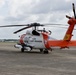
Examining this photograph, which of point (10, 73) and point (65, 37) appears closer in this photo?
point (10, 73)

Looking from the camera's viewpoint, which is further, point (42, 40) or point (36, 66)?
point (42, 40)

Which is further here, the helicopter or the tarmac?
the helicopter

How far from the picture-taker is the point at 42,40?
3475 cm

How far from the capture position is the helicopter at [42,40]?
33188 millimetres

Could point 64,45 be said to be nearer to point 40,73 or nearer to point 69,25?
point 69,25

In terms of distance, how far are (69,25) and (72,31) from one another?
85 cm

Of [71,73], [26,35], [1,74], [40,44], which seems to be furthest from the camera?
[26,35]

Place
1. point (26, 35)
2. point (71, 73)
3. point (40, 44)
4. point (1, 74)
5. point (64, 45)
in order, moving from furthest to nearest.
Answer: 1. point (26, 35)
2. point (40, 44)
3. point (64, 45)
4. point (71, 73)
5. point (1, 74)

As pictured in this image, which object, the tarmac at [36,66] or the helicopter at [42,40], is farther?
the helicopter at [42,40]

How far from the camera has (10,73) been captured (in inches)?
591

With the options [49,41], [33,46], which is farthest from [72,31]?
[33,46]

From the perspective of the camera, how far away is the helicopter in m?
33.2

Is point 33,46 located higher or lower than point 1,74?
lower

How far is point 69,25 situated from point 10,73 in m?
19.7
